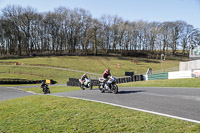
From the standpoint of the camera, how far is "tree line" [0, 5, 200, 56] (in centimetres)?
7769

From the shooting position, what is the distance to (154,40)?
3472 inches

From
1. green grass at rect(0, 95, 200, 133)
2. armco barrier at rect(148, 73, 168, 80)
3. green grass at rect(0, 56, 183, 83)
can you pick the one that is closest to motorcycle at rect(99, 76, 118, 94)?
green grass at rect(0, 95, 200, 133)

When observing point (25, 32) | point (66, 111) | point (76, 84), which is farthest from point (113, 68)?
point (66, 111)

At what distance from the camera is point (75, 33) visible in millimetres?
84438

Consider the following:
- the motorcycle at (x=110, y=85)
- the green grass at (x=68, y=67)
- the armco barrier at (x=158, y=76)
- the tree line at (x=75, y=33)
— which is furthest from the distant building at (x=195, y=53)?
the tree line at (x=75, y=33)

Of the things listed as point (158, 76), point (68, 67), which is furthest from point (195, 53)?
point (68, 67)

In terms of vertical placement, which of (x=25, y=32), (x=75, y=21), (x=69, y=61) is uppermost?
(x=75, y=21)

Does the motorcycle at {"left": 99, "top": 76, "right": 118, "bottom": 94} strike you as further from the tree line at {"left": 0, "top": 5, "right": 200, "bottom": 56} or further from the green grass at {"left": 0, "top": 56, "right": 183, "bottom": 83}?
the tree line at {"left": 0, "top": 5, "right": 200, "bottom": 56}

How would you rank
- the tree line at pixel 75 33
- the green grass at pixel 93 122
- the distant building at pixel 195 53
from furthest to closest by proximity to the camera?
the tree line at pixel 75 33 < the distant building at pixel 195 53 < the green grass at pixel 93 122

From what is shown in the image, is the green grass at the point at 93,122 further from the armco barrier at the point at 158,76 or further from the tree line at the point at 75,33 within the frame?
the tree line at the point at 75,33

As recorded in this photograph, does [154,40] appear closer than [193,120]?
No

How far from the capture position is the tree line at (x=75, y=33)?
77.7 m

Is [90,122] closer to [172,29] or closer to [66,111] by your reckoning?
[66,111]

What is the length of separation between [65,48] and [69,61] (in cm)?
2221
